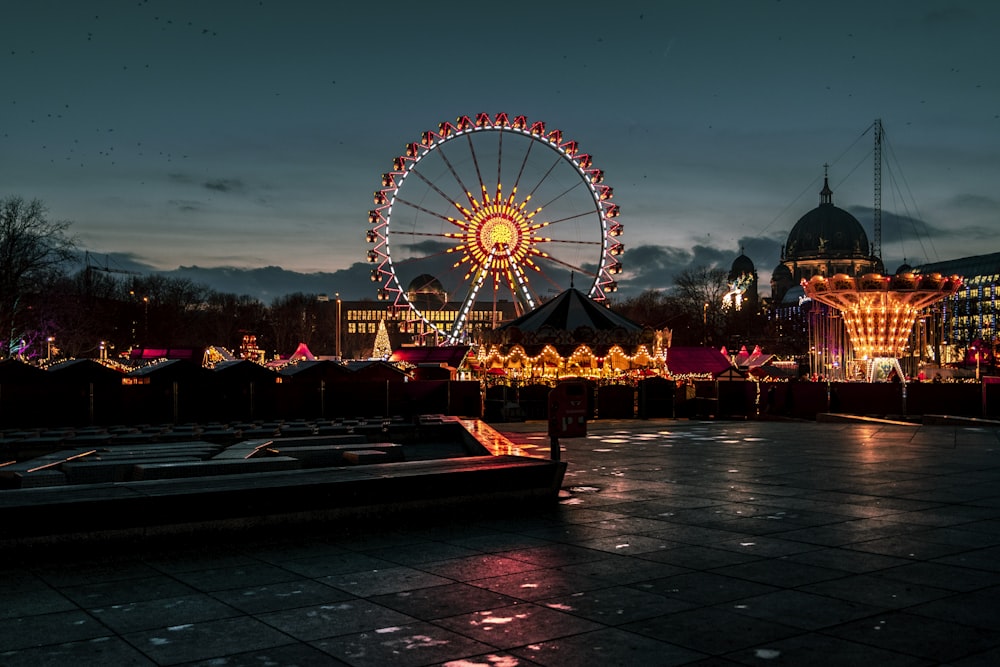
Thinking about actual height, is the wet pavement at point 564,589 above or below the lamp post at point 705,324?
below

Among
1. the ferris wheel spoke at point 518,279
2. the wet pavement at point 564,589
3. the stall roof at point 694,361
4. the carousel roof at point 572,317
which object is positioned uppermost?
the ferris wheel spoke at point 518,279

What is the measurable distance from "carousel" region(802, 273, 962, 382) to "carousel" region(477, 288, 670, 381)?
17.3 meters

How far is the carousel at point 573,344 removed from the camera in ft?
141

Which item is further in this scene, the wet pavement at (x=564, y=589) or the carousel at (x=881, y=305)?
the carousel at (x=881, y=305)

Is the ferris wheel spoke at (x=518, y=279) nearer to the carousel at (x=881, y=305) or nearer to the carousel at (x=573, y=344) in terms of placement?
the carousel at (x=573, y=344)

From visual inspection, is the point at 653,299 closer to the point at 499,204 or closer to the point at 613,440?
the point at 499,204

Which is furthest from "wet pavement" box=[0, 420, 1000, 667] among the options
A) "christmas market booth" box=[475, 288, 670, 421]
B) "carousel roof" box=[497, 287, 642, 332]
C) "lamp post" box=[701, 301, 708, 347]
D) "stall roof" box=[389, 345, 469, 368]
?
"lamp post" box=[701, 301, 708, 347]

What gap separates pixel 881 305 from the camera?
57.4 metres

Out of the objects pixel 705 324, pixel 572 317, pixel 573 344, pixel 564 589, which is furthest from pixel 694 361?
pixel 705 324

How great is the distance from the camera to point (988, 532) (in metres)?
11.0

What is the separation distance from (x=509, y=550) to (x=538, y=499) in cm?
291

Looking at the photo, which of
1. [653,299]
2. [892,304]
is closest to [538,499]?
[892,304]

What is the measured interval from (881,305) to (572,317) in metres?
22.8

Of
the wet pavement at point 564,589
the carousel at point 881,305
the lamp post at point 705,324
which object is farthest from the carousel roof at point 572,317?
the lamp post at point 705,324
